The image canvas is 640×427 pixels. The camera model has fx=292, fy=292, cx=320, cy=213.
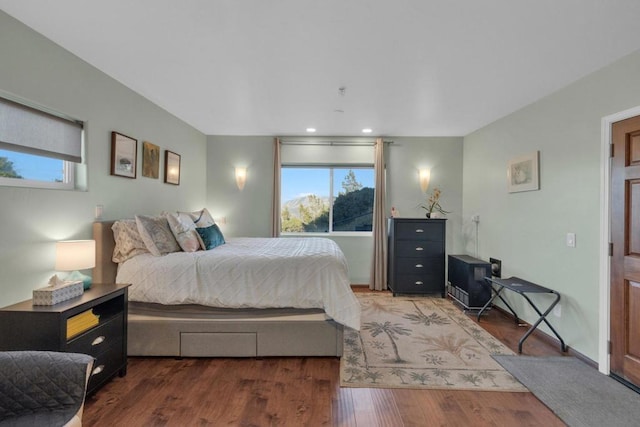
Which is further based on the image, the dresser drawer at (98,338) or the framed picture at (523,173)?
the framed picture at (523,173)

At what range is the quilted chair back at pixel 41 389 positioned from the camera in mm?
1184

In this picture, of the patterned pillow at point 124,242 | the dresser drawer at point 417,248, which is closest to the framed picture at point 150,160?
the patterned pillow at point 124,242

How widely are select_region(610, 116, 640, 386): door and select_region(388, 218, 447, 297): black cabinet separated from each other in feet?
7.00

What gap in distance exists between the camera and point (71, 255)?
6.66ft

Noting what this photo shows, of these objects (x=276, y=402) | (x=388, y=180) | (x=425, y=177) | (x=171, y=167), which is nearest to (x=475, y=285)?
(x=425, y=177)

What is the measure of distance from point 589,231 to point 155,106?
4594 millimetres

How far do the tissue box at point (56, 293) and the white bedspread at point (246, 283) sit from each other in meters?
0.48

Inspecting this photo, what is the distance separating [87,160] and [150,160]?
89 cm

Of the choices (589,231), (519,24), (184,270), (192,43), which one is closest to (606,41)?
(519,24)

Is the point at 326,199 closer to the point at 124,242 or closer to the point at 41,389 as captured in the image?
the point at 124,242

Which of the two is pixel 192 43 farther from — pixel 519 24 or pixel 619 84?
pixel 619 84

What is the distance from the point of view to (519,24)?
1852mm

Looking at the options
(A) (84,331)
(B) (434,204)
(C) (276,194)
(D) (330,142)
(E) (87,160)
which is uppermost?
(D) (330,142)

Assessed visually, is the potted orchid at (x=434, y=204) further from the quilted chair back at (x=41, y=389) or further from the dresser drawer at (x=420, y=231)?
the quilted chair back at (x=41, y=389)
